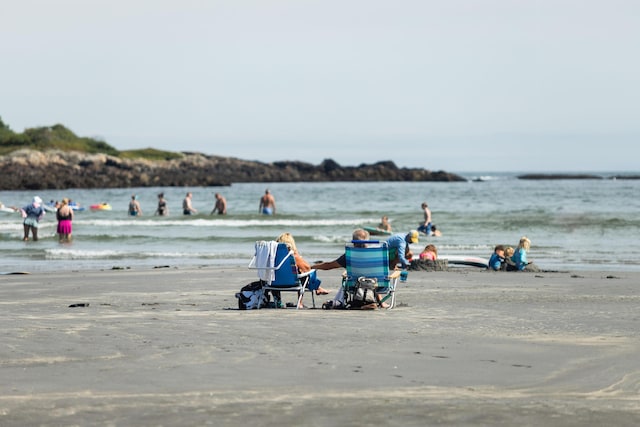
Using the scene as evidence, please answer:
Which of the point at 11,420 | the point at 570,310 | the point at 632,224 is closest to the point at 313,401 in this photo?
the point at 11,420

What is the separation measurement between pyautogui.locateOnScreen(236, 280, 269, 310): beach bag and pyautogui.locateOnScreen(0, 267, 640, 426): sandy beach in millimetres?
300

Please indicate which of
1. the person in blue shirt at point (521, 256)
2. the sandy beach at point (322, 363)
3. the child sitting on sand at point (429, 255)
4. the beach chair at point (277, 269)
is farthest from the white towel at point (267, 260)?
the person in blue shirt at point (521, 256)

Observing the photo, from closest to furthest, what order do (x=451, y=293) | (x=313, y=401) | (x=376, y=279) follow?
(x=313, y=401), (x=376, y=279), (x=451, y=293)

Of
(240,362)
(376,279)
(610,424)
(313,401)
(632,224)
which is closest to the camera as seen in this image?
(610,424)

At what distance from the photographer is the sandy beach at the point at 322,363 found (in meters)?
6.13

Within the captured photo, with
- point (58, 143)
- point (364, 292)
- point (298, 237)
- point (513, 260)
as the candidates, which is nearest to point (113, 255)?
point (298, 237)

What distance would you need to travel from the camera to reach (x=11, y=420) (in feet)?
19.4

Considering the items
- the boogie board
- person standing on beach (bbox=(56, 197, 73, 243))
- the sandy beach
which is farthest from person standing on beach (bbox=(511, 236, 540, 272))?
person standing on beach (bbox=(56, 197, 73, 243))

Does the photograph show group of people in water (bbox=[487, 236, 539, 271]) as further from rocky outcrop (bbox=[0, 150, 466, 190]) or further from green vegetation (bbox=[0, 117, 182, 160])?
green vegetation (bbox=[0, 117, 182, 160])

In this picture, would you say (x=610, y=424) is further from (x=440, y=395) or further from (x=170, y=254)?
(x=170, y=254)

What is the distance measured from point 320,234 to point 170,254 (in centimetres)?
986

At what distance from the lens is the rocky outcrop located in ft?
304

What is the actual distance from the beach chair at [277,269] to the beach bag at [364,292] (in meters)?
0.77

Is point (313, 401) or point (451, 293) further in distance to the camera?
point (451, 293)
